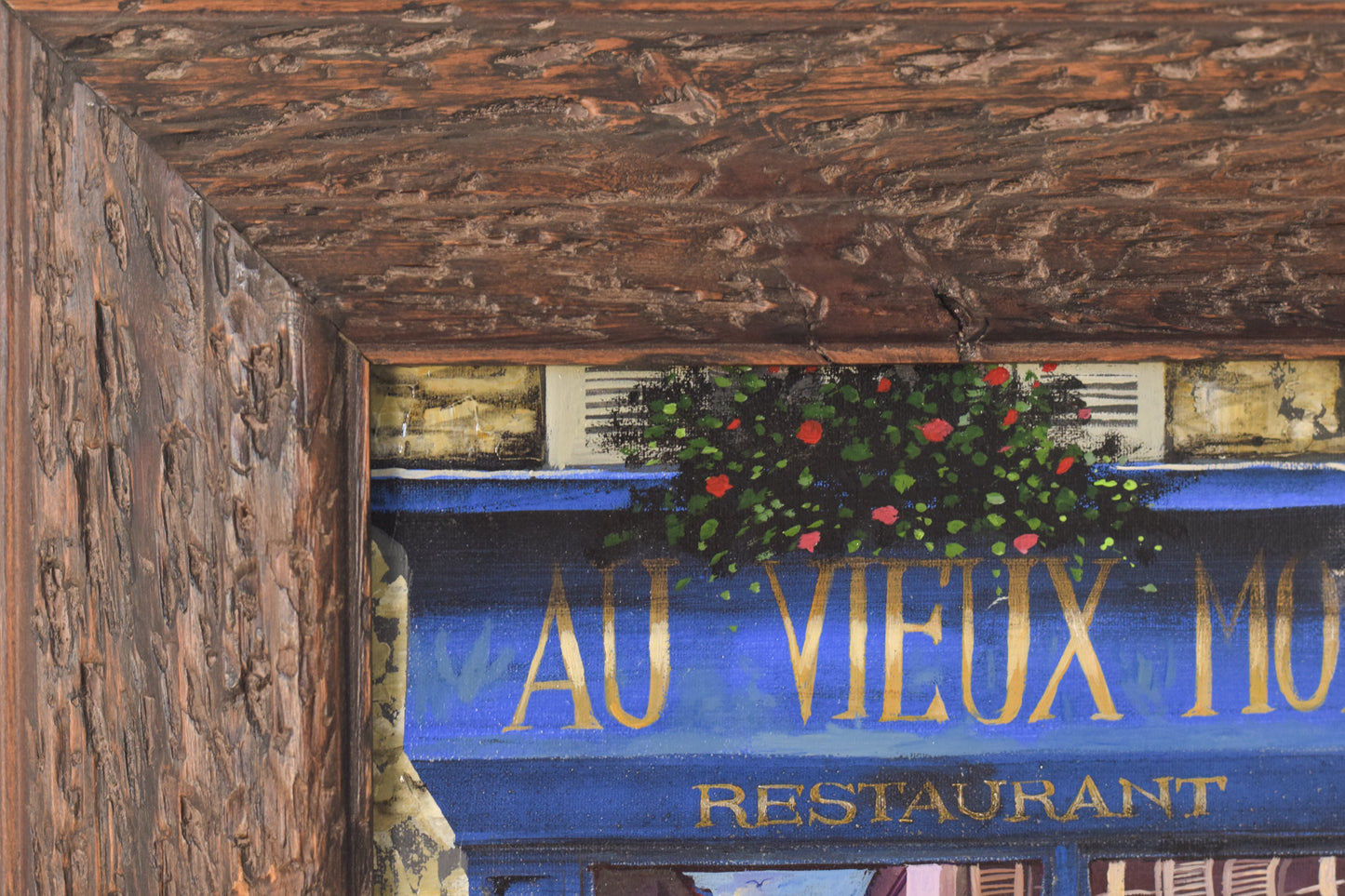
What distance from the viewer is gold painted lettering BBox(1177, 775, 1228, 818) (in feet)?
2.82

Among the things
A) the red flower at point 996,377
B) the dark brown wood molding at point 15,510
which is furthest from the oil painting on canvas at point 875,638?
the dark brown wood molding at point 15,510

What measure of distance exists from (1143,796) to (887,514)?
0.40m

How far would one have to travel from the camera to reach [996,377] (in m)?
0.84

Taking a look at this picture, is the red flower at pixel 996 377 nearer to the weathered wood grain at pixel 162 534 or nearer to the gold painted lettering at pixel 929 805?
the gold painted lettering at pixel 929 805

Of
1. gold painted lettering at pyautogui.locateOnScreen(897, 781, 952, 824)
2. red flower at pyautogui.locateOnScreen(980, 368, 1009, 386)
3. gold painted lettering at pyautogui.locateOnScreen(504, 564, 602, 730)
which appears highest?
red flower at pyautogui.locateOnScreen(980, 368, 1009, 386)

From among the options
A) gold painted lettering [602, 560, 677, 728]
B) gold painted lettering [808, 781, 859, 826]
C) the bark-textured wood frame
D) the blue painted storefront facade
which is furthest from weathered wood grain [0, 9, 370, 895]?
gold painted lettering [808, 781, 859, 826]

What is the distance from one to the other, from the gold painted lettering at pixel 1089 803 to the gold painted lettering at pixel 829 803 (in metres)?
0.22

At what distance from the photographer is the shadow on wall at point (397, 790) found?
846 mm

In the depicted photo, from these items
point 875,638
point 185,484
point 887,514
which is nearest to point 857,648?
point 875,638

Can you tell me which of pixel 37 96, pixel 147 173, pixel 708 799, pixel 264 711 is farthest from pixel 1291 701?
pixel 37 96

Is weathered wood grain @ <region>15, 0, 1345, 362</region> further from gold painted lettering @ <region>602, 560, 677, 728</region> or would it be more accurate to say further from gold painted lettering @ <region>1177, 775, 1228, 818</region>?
gold painted lettering @ <region>1177, 775, 1228, 818</region>

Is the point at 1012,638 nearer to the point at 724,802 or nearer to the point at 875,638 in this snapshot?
the point at 875,638

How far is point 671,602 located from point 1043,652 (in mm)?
397

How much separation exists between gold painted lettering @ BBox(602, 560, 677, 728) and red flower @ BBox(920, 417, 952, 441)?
30cm
